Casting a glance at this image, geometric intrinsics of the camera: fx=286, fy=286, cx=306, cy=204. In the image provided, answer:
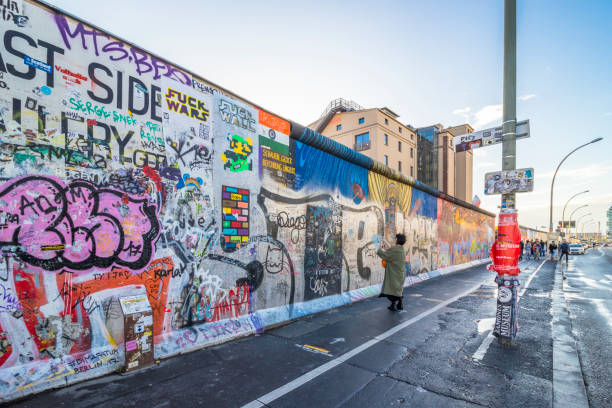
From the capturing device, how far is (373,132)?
33625 millimetres

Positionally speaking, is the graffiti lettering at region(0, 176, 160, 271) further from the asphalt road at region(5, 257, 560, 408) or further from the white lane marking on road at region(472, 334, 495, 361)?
the white lane marking on road at region(472, 334, 495, 361)

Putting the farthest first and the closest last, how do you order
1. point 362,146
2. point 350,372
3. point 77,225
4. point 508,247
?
1. point 362,146
2. point 508,247
3. point 350,372
4. point 77,225

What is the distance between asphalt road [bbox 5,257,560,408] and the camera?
2883 millimetres

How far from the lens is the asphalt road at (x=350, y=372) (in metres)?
2.88

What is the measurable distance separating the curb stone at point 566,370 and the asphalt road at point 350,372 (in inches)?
3.7

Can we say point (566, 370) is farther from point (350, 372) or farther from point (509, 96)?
point (509, 96)

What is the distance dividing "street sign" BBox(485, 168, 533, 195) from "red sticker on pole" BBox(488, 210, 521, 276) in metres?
0.43

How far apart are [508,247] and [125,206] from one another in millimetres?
5887

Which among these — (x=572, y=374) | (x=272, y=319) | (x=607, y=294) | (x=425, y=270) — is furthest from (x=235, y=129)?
(x=607, y=294)

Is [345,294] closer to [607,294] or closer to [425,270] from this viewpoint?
[425,270]

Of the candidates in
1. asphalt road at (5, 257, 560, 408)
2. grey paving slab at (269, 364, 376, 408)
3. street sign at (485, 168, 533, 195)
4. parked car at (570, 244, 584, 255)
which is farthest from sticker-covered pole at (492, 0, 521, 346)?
parked car at (570, 244, 584, 255)

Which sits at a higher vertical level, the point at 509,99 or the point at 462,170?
the point at 462,170

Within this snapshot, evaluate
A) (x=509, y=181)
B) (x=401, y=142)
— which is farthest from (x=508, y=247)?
(x=401, y=142)

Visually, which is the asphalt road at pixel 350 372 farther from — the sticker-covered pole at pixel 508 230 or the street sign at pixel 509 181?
the street sign at pixel 509 181
